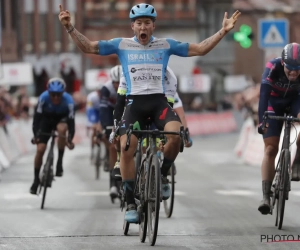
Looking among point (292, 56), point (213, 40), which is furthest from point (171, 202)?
point (213, 40)

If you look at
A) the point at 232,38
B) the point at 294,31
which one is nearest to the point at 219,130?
the point at 232,38

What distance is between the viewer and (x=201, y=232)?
1275 cm

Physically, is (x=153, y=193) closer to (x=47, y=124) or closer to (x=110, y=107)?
(x=110, y=107)

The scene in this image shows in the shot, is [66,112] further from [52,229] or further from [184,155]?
[184,155]

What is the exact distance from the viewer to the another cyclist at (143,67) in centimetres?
1195

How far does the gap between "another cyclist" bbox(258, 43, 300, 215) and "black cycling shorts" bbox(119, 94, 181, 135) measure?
140cm

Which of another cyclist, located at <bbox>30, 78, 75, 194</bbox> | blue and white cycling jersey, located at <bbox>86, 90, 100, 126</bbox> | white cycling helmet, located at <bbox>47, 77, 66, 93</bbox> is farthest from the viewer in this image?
blue and white cycling jersey, located at <bbox>86, 90, 100, 126</bbox>

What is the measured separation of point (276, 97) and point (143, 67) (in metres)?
1.85

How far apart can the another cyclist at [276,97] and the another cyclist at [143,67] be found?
105cm

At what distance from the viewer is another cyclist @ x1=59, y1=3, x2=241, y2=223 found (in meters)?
11.9

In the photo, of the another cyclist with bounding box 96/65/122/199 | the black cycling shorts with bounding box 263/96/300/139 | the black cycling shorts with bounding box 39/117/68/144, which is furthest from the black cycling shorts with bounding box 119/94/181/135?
the black cycling shorts with bounding box 39/117/68/144

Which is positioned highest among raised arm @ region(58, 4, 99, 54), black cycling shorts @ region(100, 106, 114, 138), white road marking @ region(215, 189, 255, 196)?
raised arm @ region(58, 4, 99, 54)

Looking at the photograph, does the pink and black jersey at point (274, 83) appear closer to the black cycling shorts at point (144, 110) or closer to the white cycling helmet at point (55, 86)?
the black cycling shorts at point (144, 110)

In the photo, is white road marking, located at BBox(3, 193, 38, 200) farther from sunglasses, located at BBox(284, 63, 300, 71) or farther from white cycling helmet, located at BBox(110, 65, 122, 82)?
sunglasses, located at BBox(284, 63, 300, 71)
